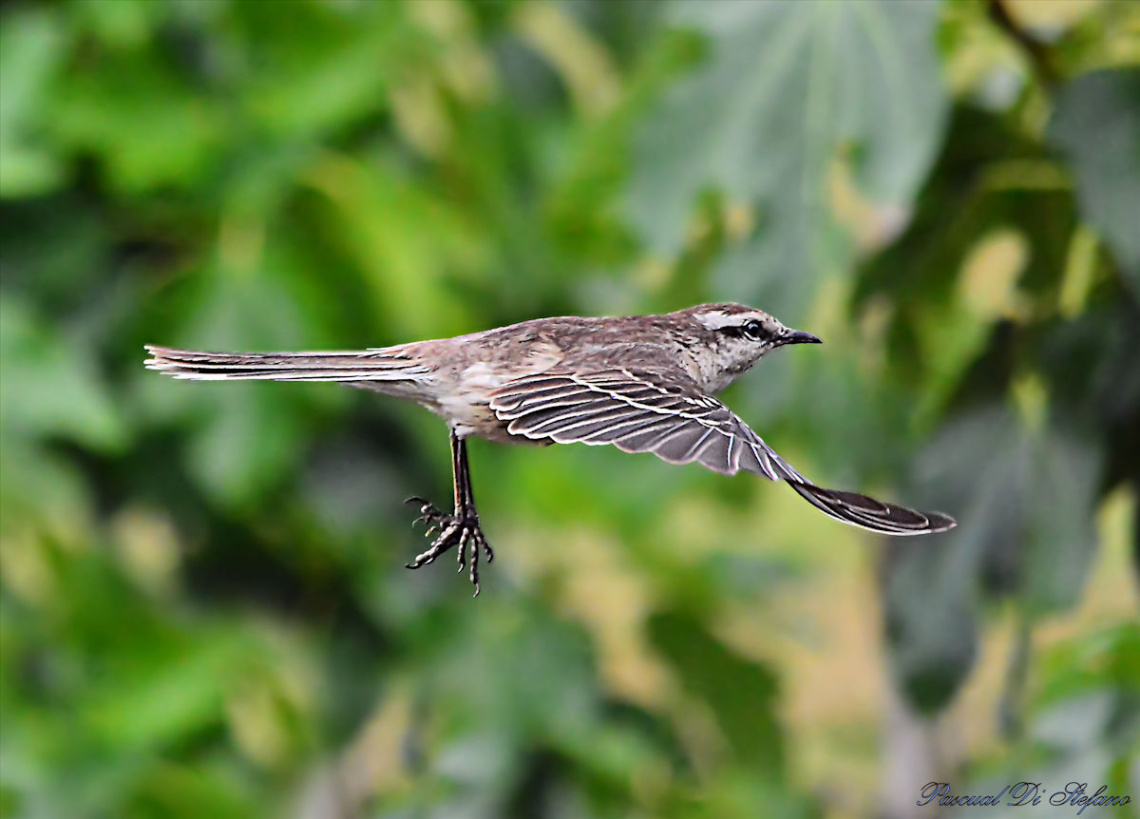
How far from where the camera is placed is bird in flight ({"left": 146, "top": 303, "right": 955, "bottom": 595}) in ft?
1.76

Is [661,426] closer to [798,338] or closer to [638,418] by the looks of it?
[638,418]

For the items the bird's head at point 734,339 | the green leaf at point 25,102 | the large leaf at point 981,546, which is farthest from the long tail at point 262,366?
the large leaf at point 981,546

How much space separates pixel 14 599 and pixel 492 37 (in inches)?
47.0

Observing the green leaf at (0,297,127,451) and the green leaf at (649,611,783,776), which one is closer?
the green leaf at (0,297,127,451)

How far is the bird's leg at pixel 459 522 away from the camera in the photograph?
0.66 meters

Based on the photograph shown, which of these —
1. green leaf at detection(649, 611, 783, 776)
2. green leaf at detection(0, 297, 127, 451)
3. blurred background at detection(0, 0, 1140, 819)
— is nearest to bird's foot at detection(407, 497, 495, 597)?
blurred background at detection(0, 0, 1140, 819)

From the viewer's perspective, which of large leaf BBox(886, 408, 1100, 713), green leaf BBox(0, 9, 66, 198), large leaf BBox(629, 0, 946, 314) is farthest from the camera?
large leaf BBox(886, 408, 1100, 713)

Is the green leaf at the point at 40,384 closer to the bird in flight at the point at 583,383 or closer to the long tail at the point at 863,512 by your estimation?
the bird in flight at the point at 583,383

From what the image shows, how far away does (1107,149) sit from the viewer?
4.76 ft

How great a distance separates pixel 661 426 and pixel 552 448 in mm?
1280

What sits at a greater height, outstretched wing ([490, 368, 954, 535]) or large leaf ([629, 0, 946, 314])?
large leaf ([629, 0, 946, 314])

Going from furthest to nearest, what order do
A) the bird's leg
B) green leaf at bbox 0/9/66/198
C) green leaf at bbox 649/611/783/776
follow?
1. green leaf at bbox 649/611/783/776
2. green leaf at bbox 0/9/66/198
3. the bird's leg

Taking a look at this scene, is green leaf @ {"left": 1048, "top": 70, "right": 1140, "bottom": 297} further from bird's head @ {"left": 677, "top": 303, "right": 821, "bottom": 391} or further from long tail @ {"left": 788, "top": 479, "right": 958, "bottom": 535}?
long tail @ {"left": 788, "top": 479, "right": 958, "bottom": 535}

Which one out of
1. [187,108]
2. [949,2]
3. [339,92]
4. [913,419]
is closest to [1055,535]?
[913,419]
